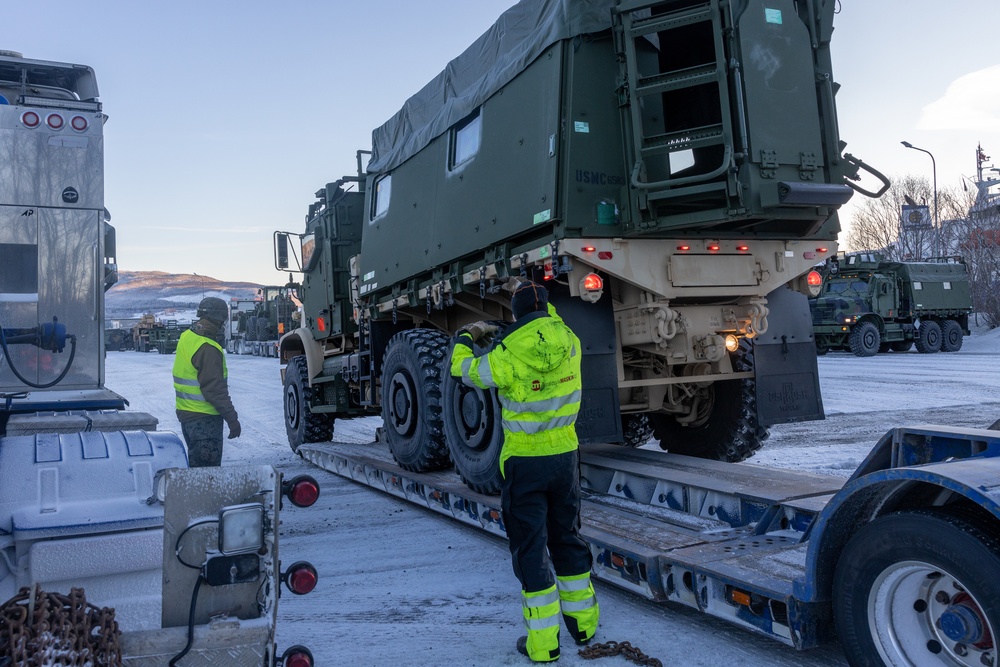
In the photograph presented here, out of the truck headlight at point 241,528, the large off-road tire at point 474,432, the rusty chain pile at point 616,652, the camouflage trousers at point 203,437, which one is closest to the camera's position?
the truck headlight at point 241,528

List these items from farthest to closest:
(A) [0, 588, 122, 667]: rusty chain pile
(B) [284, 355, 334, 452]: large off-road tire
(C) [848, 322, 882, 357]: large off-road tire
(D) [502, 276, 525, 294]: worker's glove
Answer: (C) [848, 322, 882, 357]: large off-road tire
(B) [284, 355, 334, 452]: large off-road tire
(D) [502, 276, 525, 294]: worker's glove
(A) [0, 588, 122, 667]: rusty chain pile

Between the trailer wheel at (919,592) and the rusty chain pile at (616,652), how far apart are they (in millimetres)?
947

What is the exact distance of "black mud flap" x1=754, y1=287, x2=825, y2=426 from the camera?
6.24 m

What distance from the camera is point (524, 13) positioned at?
21.0ft

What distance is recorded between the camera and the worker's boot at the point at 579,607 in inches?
157

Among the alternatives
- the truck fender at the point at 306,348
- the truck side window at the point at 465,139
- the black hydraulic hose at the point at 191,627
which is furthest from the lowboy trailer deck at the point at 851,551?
the truck fender at the point at 306,348

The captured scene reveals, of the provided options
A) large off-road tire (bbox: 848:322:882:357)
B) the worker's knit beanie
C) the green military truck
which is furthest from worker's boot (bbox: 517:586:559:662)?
large off-road tire (bbox: 848:322:882:357)

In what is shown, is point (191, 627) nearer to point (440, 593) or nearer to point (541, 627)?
point (541, 627)

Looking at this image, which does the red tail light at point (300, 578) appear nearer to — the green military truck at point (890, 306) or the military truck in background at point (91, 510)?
the military truck in background at point (91, 510)

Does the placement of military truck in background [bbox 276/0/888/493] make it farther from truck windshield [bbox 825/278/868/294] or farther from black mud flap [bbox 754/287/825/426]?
truck windshield [bbox 825/278/868/294]

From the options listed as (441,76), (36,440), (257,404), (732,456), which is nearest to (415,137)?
(441,76)

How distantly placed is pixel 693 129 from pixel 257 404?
529 inches

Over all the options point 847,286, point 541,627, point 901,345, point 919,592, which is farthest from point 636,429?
point 901,345

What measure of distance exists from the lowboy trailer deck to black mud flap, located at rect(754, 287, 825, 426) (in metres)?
0.97
